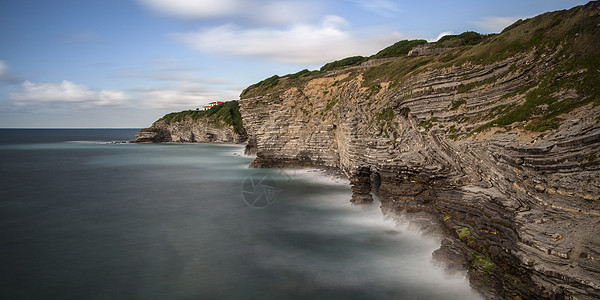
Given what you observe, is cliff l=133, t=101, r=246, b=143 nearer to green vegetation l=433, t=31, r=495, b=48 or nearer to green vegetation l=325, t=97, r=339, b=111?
green vegetation l=325, t=97, r=339, b=111

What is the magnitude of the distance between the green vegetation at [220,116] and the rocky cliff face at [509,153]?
5567 centimetres

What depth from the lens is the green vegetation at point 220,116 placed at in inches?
2869

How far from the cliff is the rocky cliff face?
56712 millimetres

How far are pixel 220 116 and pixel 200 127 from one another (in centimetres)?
823

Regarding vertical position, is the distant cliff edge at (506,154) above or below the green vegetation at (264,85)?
below

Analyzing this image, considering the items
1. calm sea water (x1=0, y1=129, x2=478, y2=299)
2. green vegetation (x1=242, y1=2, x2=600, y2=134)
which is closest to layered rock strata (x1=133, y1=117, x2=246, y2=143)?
calm sea water (x1=0, y1=129, x2=478, y2=299)

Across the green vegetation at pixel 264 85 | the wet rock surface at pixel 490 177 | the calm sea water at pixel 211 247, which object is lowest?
the calm sea water at pixel 211 247

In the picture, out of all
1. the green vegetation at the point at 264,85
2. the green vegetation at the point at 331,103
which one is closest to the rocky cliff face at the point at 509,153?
the green vegetation at the point at 331,103

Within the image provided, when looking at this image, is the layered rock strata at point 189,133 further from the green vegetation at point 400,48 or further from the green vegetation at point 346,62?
the green vegetation at point 400,48

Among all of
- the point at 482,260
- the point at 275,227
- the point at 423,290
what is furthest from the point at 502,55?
the point at 275,227

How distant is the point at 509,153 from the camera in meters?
9.34

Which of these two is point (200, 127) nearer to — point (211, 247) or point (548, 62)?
point (211, 247)

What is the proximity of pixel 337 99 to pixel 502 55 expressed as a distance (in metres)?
17.7

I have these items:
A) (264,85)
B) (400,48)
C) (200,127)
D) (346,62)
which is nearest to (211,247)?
(400,48)
